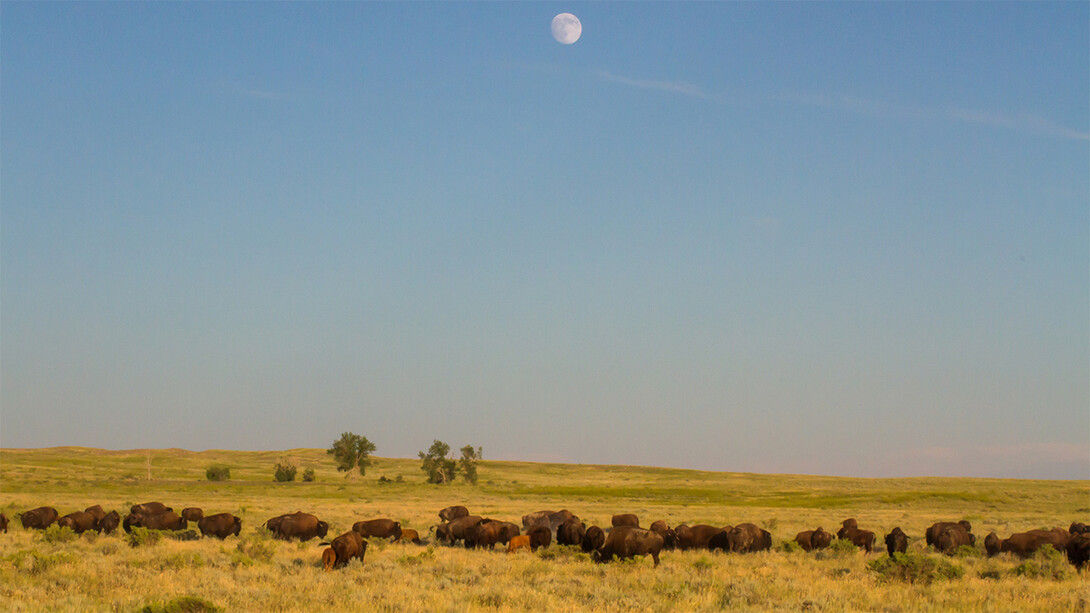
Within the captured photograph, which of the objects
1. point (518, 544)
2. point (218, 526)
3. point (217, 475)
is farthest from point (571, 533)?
point (217, 475)

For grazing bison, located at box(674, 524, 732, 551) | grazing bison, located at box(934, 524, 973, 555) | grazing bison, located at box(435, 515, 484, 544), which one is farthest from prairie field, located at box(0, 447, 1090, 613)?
grazing bison, located at box(435, 515, 484, 544)

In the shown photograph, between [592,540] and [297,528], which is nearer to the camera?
Answer: [592,540]

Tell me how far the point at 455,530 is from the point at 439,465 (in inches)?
2941

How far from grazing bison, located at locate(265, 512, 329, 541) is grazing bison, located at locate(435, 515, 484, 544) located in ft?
14.4

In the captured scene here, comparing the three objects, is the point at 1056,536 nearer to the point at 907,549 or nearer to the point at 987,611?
the point at 907,549

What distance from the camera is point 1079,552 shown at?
21703 mm

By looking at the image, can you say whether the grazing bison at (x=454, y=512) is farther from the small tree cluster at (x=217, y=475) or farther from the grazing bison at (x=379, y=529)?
the small tree cluster at (x=217, y=475)

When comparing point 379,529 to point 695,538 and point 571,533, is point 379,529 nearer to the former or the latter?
point 571,533

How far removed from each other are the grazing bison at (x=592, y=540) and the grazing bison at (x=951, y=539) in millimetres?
11314

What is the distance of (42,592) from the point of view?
16.3 meters

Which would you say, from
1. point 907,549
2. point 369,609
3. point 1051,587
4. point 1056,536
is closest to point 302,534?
point 369,609

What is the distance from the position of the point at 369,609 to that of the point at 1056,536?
21820 mm

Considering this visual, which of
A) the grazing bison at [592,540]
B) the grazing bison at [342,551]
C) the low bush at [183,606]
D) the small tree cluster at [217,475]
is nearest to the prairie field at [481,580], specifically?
the low bush at [183,606]

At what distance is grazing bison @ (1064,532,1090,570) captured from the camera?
2155cm
